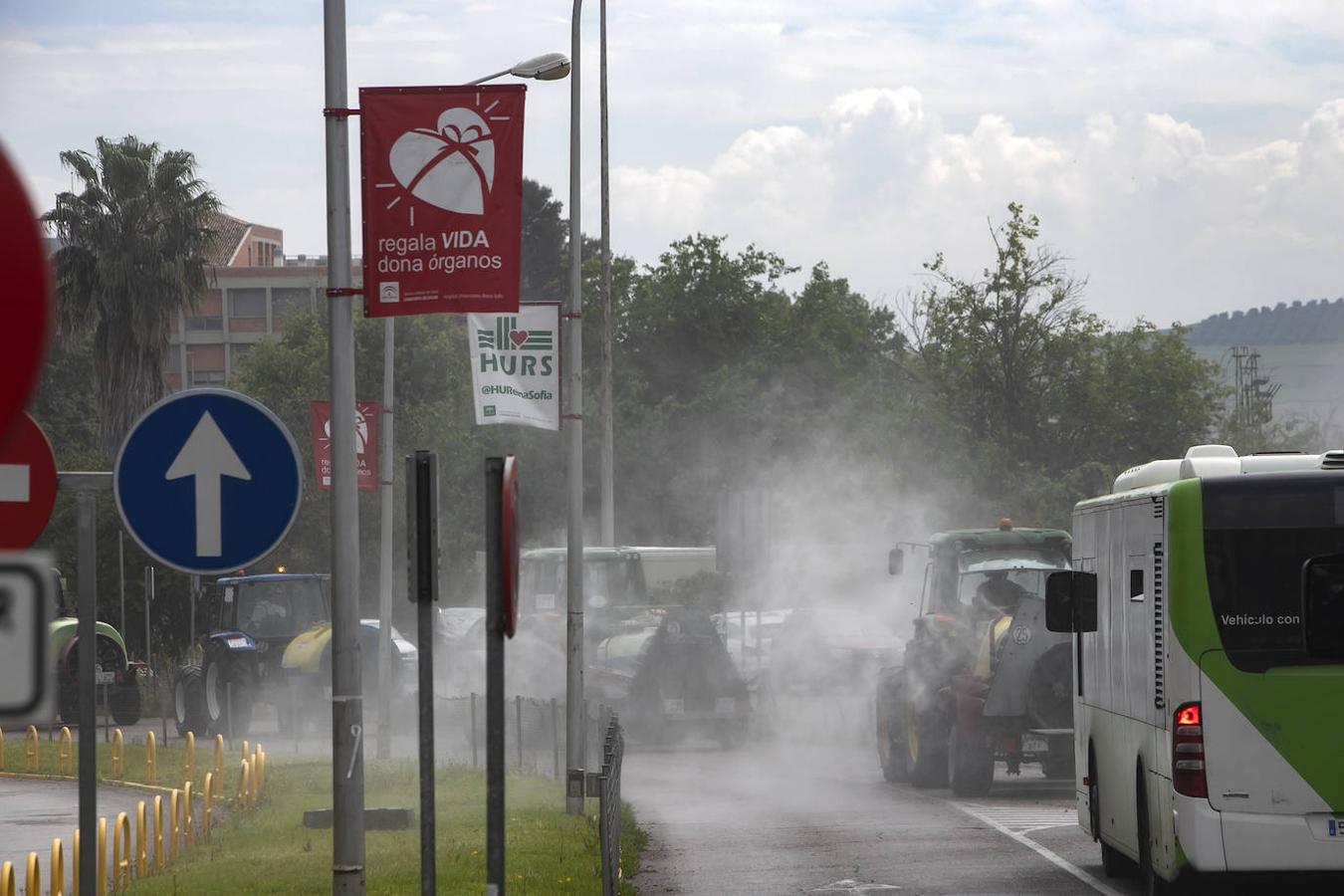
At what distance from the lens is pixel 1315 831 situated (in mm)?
11719

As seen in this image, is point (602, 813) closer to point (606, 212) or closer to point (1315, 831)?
point (1315, 831)

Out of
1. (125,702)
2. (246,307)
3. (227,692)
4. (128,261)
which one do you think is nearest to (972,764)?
(227,692)

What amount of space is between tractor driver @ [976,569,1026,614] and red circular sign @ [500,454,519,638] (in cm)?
1784

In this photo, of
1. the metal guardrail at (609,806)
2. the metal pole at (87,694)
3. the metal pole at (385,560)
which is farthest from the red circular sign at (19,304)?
the metal pole at (385,560)

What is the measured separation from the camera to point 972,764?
2291 centimetres

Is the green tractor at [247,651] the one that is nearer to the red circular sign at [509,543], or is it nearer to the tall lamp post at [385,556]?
the tall lamp post at [385,556]

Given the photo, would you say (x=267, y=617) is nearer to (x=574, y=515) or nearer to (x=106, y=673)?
(x=106, y=673)

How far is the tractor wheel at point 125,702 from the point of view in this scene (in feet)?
128

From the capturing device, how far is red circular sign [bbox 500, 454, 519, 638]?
278 inches

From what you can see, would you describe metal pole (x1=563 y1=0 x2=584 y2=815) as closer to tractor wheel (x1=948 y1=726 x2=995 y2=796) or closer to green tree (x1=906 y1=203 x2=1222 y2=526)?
tractor wheel (x1=948 y1=726 x2=995 y2=796)

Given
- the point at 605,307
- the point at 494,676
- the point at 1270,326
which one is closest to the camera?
the point at 494,676

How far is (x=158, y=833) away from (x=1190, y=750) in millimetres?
7791

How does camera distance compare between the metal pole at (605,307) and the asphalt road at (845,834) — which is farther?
the metal pole at (605,307)

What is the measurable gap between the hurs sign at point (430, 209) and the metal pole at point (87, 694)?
3.02 m
